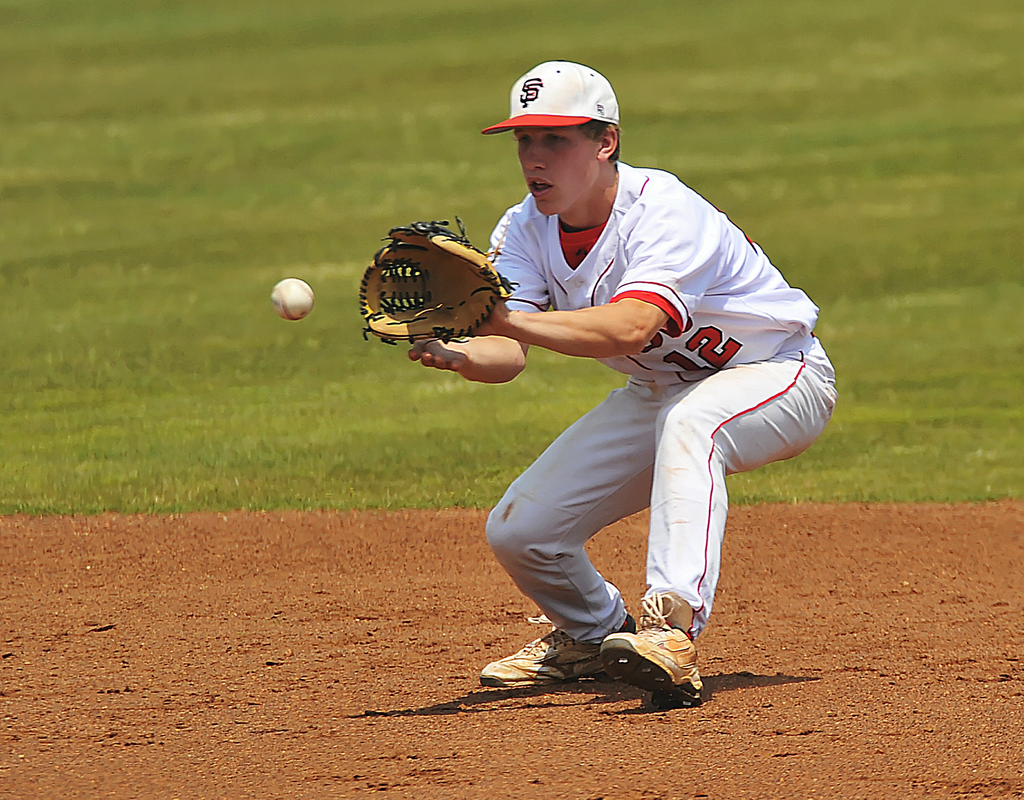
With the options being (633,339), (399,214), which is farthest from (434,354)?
(399,214)

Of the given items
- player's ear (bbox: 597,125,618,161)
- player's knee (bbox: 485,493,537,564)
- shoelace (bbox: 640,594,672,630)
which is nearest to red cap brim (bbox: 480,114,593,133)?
player's ear (bbox: 597,125,618,161)

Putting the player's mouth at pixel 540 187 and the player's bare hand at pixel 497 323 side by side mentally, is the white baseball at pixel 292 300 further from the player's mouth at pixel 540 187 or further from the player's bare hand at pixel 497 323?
the player's mouth at pixel 540 187

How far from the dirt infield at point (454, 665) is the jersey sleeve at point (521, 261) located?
1.20 meters

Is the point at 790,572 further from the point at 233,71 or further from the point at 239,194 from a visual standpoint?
the point at 233,71

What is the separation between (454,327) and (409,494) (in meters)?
3.57

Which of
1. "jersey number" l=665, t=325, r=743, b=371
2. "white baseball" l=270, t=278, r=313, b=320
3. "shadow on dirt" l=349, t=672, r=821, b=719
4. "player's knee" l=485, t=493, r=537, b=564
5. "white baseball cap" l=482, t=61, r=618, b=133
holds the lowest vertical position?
"shadow on dirt" l=349, t=672, r=821, b=719

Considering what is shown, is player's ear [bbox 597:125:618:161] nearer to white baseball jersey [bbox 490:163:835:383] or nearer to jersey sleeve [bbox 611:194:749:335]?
white baseball jersey [bbox 490:163:835:383]

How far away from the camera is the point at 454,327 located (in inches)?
157

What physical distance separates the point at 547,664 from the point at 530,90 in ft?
5.72

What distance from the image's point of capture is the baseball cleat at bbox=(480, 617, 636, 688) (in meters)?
4.54

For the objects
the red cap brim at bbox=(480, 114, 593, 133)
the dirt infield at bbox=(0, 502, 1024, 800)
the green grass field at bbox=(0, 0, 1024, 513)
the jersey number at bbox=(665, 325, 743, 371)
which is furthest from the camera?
the green grass field at bbox=(0, 0, 1024, 513)

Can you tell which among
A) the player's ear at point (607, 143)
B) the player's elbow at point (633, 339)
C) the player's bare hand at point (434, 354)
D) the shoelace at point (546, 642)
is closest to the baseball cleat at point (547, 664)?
the shoelace at point (546, 642)

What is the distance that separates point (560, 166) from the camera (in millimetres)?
4258

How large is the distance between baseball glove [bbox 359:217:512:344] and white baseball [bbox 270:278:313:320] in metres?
0.20
